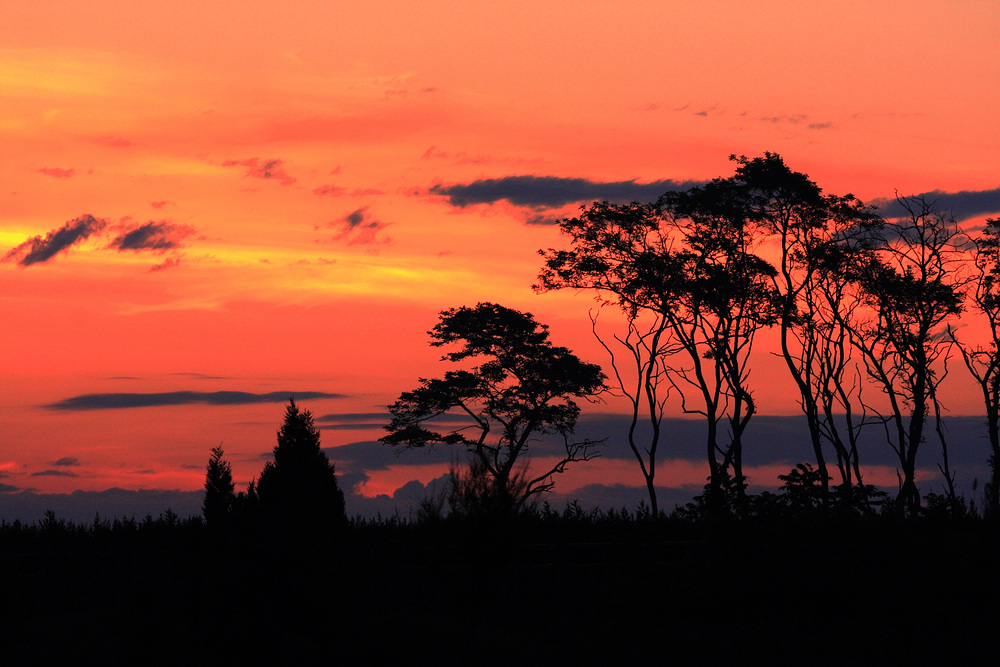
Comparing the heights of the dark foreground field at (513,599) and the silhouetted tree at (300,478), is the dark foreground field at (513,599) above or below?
below

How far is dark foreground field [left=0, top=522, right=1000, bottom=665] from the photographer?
15.4 m

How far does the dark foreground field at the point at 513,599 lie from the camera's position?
1541 centimetres

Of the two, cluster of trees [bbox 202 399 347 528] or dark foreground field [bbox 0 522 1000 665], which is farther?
cluster of trees [bbox 202 399 347 528]

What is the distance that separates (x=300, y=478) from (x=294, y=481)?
16 cm

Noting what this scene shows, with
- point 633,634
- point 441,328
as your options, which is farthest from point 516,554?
point 441,328

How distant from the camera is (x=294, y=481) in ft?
76.7

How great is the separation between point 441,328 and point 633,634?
28.8m

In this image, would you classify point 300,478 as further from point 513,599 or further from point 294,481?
point 513,599

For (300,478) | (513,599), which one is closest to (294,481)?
(300,478)

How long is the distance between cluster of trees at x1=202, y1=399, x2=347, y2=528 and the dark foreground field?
1.32 m

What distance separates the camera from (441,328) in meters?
45.3

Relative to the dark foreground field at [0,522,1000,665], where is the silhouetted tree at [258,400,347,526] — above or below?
above

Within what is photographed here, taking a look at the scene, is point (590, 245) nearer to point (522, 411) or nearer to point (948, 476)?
point (522, 411)

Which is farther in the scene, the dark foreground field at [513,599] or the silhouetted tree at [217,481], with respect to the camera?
the silhouetted tree at [217,481]
